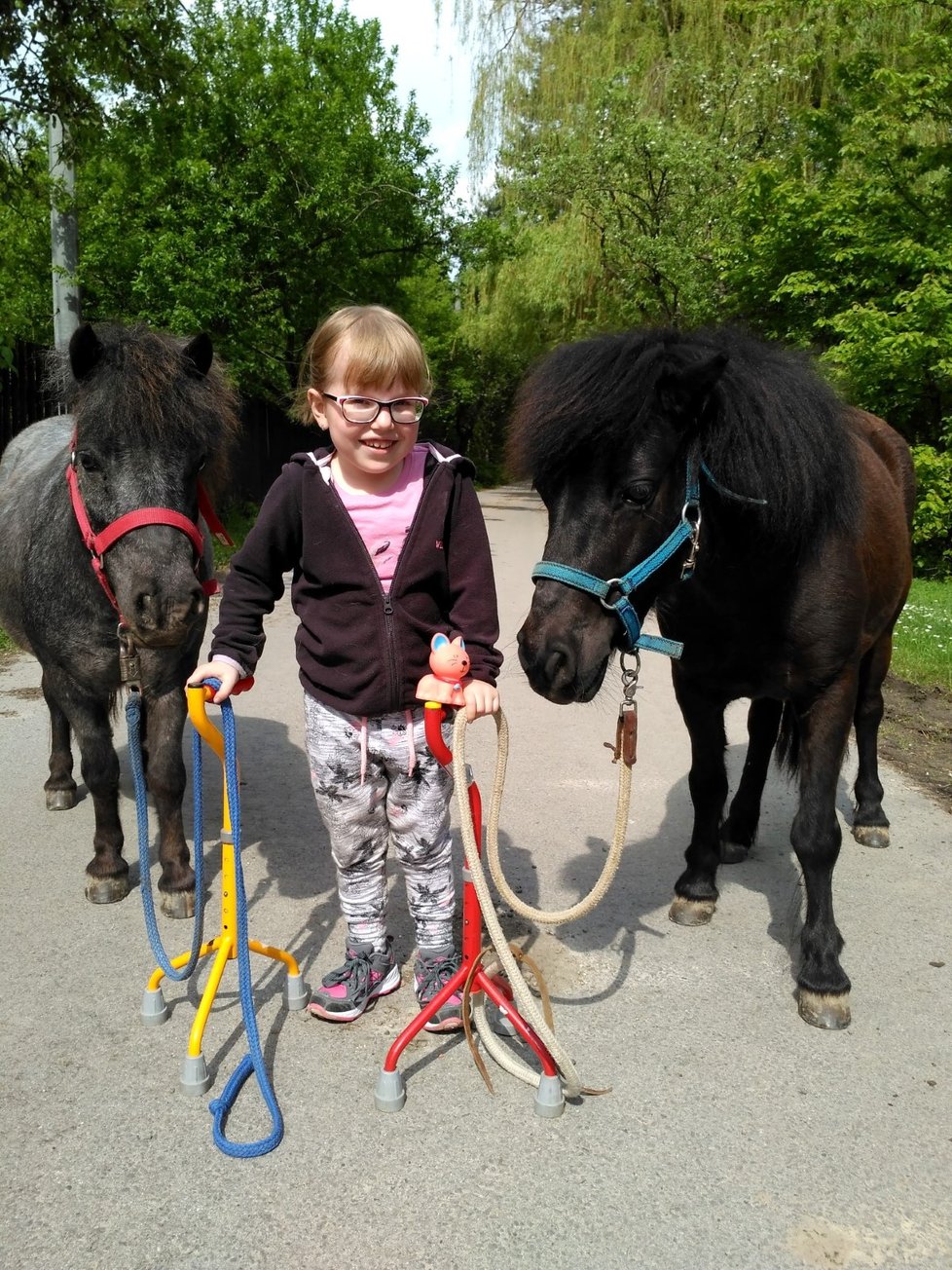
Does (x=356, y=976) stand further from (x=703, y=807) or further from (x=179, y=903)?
(x=703, y=807)

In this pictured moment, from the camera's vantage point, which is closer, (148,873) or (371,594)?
(371,594)

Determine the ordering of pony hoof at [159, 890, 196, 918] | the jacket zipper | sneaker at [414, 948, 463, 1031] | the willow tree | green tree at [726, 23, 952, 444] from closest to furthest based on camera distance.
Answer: the jacket zipper, sneaker at [414, 948, 463, 1031], pony hoof at [159, 890, 196, 918], green tree at [726, 23, 952, 444], the willow tree

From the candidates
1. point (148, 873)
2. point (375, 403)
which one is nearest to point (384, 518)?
point (375, 403)

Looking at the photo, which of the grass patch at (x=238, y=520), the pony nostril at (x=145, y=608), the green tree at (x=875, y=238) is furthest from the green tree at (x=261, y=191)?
the pony nostril at (x=145, y=608)

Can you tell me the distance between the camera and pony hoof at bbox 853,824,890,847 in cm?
422

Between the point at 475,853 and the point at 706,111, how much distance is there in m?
18.3

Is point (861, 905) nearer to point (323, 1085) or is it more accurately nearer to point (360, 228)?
point (323, 1085)

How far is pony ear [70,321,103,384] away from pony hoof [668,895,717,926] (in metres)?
2.84

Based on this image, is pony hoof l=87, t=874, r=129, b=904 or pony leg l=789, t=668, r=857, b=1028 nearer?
pony leg l=789, t=668, r=857, b=1028

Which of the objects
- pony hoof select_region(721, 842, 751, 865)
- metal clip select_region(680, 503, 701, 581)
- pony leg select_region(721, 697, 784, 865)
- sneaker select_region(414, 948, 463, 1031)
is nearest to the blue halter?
metal clip select_region(680, 503, 701, 581)

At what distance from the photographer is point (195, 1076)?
2.39 m

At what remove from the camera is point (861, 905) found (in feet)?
11.8

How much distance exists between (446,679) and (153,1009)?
4.46ft

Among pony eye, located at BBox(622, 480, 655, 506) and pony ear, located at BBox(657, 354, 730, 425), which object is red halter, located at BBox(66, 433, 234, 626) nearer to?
pony eye, located at BBox(622, 480, 655, 506)
